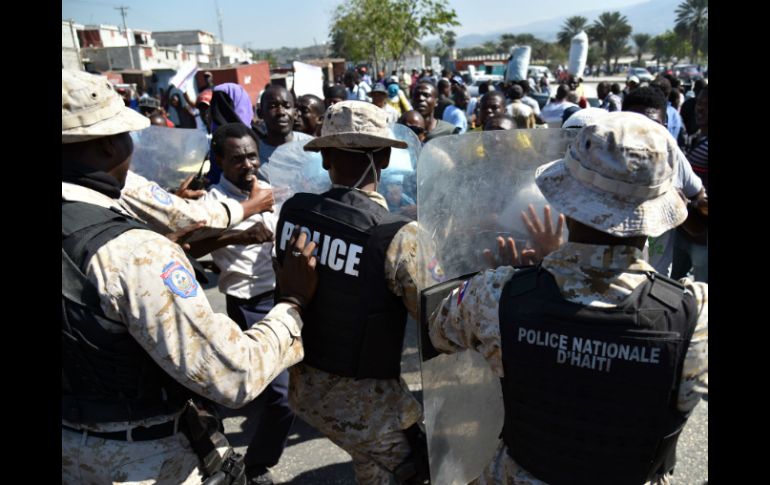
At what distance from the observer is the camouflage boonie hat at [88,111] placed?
4.68 feet

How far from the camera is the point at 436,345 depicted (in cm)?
159

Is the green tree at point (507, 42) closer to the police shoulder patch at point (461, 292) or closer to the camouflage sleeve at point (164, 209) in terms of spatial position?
the camouflage sleeve at point (164, 209)

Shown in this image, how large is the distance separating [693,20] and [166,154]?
250 ft

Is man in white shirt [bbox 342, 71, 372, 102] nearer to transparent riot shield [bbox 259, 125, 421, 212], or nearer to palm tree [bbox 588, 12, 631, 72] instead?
transparent riot shield [bbox 259, 125, 421, 212]

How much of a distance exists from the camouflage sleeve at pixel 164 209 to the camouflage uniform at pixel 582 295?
1.14m

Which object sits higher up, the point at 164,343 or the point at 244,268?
the point at 164,343

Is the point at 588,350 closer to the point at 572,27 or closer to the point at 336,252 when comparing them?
the point at 336,252

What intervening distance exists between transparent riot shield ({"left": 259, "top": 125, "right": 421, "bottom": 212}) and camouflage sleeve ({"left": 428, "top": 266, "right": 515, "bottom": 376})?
917 mm

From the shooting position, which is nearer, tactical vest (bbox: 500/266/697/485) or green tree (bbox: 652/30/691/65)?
tactical vest (bbox: 500/266/697/485)

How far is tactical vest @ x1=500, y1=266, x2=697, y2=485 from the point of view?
1.27 m

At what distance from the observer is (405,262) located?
1.82 metres

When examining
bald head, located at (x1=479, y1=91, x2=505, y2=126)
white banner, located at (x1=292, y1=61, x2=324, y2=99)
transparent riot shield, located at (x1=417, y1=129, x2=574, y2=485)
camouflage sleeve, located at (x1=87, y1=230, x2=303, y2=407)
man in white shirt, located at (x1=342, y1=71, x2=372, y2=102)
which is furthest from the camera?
man in white shirt, located at (x1=342, y1=71, x2=372, y2=102)

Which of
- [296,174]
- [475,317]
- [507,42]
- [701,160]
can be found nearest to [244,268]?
[296,174]

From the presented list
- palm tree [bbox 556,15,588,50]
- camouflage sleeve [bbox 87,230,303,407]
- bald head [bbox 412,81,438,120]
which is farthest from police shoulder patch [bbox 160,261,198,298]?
palm tree [bbox 556,15,588,50]
